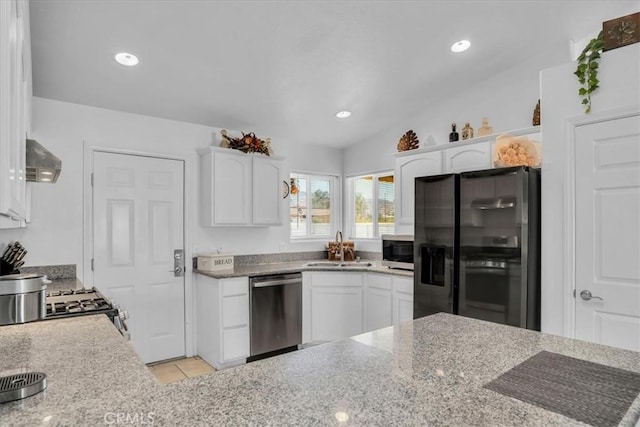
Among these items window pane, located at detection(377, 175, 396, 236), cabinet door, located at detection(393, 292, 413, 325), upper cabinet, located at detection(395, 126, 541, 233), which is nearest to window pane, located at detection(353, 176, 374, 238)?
window pane, located at detection(377, 175, 396, 236)

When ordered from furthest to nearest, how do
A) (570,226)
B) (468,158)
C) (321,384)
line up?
(468,158) < (570,226) < (321,384)

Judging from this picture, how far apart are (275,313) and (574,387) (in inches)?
121

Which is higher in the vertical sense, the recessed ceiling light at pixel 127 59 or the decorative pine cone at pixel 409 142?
the recessed ceiling light at pixel 127 59

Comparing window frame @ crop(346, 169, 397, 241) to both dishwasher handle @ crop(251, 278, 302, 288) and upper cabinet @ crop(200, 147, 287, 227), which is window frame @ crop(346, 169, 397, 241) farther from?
dishwasher handle @ crop(251, 278, 302, 288)

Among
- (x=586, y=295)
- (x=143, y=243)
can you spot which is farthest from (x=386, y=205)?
(x=143, y=243)

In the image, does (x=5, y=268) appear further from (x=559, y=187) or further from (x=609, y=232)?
(x=609, y=232)

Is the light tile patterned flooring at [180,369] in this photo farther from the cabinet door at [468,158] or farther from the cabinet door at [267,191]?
the cabinet door at [468,158]

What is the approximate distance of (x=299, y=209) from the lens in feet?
16.3

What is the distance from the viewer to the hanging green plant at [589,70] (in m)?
2.37

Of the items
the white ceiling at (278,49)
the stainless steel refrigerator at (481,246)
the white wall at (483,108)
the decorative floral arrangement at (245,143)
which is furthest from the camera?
the decorative floral arrangement at (245,143)

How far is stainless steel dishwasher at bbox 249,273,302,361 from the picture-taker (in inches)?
146

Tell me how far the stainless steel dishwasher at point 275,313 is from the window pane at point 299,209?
1006 millimetres

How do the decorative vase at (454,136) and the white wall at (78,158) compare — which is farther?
the decorative vase at (454,136)

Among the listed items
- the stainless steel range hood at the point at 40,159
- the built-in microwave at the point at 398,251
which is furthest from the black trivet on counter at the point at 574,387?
the built-in microwave at the point at 398,251
